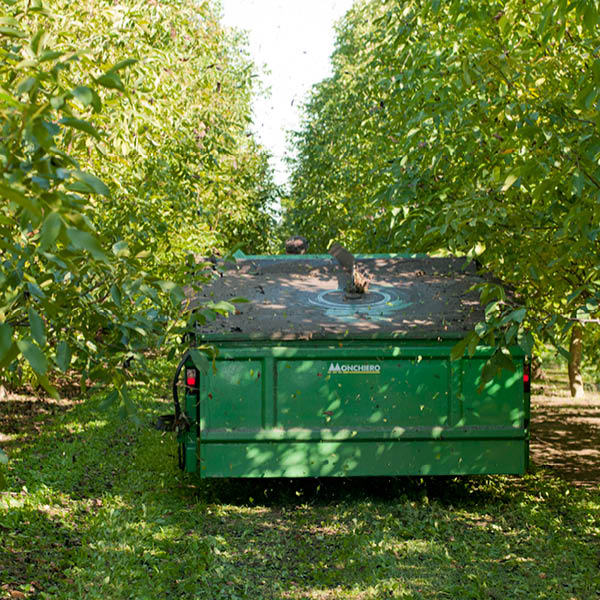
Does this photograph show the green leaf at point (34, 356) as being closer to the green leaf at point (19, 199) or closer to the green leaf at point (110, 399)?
the green leaf at point (19, 199)

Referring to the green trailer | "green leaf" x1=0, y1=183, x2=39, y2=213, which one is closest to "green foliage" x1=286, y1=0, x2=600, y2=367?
the green trailer

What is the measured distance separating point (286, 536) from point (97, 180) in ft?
16.1

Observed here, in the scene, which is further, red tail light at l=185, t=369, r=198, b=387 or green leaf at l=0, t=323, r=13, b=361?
red tail light at l=185, t=369, r=198, b=387

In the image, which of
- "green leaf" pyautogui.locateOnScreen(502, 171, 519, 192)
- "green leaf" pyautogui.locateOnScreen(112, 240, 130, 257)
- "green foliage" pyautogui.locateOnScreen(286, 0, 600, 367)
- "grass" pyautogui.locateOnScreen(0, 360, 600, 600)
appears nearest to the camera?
"green leaf" pyautogui.locateOnScreen(112, 240, 130, 257)

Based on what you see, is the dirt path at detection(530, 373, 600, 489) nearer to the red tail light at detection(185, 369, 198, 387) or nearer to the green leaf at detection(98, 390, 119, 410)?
the red tail light at detection(185, 369, 198, 387)

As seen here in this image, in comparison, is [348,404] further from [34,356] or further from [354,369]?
[34,356]

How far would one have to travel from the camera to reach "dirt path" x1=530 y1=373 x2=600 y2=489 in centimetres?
912

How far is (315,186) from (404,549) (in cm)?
1710

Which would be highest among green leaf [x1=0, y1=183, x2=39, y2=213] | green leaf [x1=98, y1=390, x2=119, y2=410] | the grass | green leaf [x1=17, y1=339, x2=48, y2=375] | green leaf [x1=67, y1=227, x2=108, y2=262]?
green leaf [x1=0, y1=183, x2=39, y2=213]

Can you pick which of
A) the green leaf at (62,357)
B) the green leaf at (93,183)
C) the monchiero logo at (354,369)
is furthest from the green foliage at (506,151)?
the green leaf at (93,183)

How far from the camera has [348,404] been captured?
680 cm

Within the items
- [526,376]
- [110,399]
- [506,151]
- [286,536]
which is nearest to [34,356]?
[110,399]

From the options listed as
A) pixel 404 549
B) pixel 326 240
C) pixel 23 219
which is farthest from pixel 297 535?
pixel 326 240

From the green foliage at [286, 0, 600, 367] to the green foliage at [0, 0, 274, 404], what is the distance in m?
1.83
